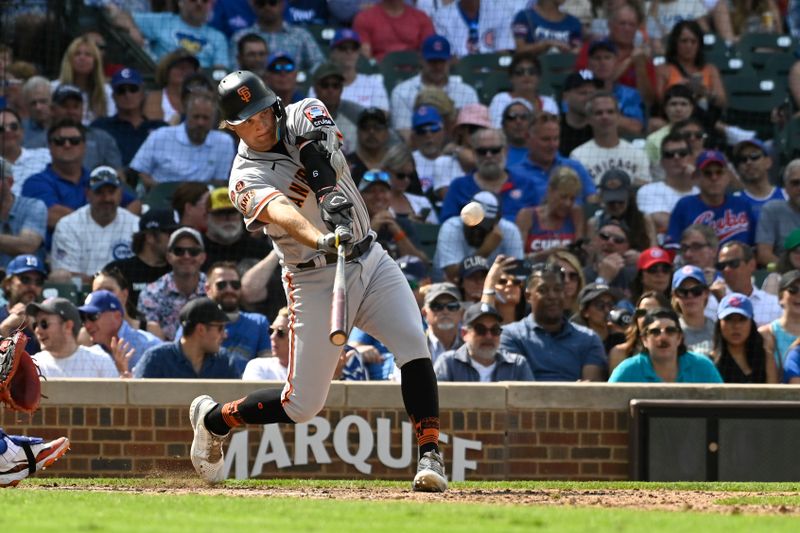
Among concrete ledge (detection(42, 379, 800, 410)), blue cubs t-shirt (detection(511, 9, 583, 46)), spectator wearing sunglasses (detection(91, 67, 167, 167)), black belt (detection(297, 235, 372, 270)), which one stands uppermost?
blue cubs t-shirt (detection(511, 9, 583, 46))

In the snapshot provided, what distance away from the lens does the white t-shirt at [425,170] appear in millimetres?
12492

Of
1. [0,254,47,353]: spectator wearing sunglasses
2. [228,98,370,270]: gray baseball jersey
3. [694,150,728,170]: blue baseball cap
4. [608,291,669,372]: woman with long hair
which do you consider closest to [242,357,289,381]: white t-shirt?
[0,254,47,353]: spectator wearing sunglasses

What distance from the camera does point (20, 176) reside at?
1184 cm

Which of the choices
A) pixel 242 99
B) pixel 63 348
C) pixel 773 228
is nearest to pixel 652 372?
pixel 773 228

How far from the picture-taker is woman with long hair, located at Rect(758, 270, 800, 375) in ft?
30.9

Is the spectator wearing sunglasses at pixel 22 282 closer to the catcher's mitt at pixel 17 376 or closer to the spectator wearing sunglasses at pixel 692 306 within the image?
the catcher's mitt at pixel 17 376

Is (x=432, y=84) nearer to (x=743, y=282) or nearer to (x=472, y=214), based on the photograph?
(x=743, y=282)

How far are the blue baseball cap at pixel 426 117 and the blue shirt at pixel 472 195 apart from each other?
102cm

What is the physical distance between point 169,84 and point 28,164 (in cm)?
174

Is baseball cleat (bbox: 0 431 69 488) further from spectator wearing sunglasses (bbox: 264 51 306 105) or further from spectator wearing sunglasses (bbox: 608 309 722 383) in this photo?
spectator wearing sunglasses (bbox: 264 51 306 105)

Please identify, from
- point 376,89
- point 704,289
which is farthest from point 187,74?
point 704,289

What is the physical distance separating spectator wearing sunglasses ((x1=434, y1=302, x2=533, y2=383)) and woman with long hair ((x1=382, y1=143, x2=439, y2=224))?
2847 mm

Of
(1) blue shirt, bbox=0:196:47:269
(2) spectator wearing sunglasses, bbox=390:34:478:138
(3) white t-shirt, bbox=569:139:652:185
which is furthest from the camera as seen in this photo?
(2) spectator wearing sunglasses, bbox=390:34:478:138

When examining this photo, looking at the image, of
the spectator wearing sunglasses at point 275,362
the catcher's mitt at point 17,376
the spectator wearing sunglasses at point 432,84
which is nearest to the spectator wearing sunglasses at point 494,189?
the spectator wearing sunglasses at point 432,84
